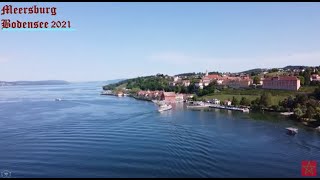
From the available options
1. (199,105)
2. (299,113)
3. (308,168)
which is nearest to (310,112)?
(299,113)

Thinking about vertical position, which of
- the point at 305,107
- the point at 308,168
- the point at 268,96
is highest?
the point at 268,96

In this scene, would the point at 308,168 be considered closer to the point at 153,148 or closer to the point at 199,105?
the point at 153,148

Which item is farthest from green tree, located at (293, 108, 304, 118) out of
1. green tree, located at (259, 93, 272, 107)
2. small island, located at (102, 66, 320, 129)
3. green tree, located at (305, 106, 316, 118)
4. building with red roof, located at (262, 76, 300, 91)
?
building with red roof, located at (262, 76, 300, 91)

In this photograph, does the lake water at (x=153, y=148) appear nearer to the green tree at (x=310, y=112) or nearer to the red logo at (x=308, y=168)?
the red logo at (x=308, y=168)

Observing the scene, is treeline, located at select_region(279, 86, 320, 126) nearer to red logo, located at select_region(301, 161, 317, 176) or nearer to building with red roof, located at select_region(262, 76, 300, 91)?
building with red roof, located at select_region(262, 76, 300, 91)

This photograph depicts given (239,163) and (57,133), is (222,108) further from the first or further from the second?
(239,163)

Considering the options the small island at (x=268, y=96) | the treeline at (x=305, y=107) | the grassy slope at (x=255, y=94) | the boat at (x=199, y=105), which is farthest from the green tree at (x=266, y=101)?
the boat at (x=199, y=105)

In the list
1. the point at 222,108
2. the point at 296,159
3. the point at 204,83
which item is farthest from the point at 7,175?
the point at 204,83
